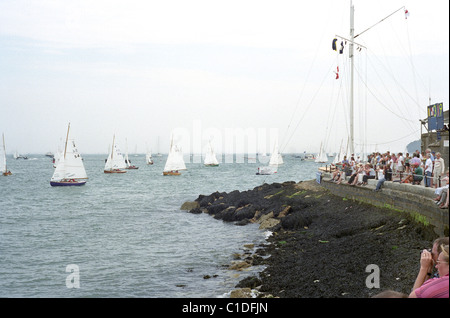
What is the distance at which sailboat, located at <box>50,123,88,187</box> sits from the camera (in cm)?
6450

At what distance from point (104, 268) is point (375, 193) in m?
13.6

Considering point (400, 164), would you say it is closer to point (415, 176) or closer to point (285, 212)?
point (415, 176)

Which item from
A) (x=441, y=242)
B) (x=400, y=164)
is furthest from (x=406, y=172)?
(x=441, y=242)

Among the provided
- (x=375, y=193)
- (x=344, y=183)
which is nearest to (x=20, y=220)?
(x=344, y=183)

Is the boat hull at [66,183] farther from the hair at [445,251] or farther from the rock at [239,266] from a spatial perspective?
the hair at [445,251]

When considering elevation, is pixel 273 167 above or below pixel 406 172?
below

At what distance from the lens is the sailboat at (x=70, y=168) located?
212 feet

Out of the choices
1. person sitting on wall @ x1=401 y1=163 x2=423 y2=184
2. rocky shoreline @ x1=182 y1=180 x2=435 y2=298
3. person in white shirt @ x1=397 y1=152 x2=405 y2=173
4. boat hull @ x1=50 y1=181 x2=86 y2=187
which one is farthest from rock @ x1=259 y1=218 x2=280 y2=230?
boat hull @ x1=50 y1=181 x2=86 y2=187

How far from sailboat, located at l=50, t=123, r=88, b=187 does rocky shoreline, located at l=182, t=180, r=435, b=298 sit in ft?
152

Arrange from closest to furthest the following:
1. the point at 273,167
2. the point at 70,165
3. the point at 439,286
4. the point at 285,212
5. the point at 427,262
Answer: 1. the point at 439,286
2. the point at 427,262
3. the point at 285,212
4. the point at 70,165
5. the point at 273,167

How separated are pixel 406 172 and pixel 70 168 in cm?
6009

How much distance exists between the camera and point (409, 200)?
16344 millimetres

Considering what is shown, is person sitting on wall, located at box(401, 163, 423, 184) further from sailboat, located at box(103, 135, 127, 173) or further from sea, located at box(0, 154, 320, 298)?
sailboat, located at box(103, 135, 127, 173)
